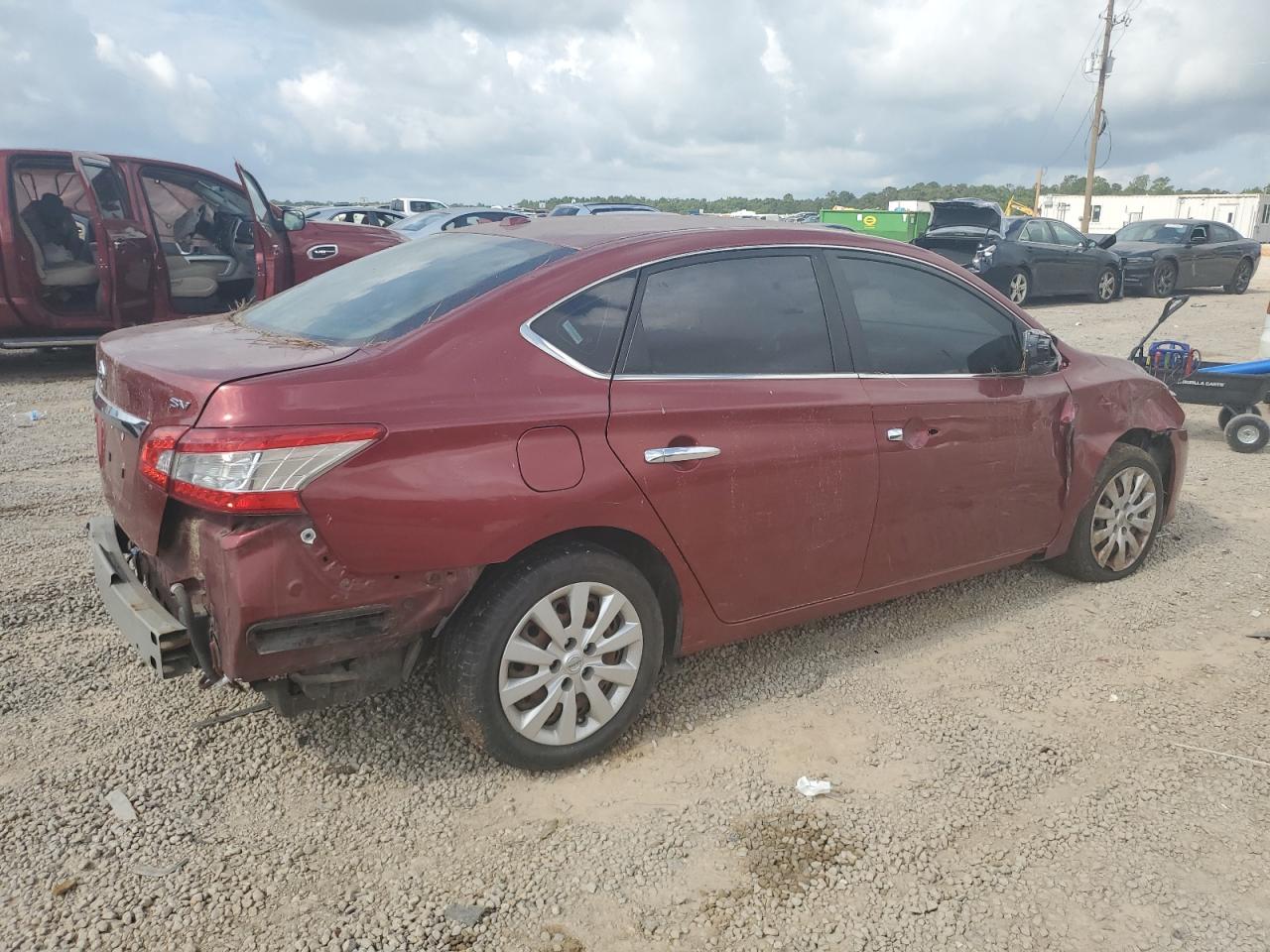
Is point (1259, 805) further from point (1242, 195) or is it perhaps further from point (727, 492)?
point (1242, 195)

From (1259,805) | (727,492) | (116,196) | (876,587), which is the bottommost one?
(1259,805)

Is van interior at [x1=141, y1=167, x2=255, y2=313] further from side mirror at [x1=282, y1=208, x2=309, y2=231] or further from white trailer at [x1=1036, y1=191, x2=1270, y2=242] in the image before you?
white trailer at [x1=1036, y1=191, x2=1270, y2=242]

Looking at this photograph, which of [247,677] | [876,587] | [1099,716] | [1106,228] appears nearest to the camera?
[247,677]

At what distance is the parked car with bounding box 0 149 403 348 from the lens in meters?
8.32

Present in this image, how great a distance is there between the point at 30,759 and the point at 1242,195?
2194 inches

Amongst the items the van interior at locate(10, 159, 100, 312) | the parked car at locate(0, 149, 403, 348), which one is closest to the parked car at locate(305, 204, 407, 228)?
the parked car at locate(0, 149, 403, 348)

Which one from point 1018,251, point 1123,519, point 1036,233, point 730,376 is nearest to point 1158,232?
point 1036,233

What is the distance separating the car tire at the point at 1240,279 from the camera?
19.5m

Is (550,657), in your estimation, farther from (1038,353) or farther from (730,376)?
(1038,353)

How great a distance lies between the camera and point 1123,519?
457 centimetres

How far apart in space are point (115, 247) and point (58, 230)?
566mm

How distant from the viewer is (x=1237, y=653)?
3938 mm

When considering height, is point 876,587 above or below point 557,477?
below

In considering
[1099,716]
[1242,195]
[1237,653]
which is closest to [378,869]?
[1099,716]
